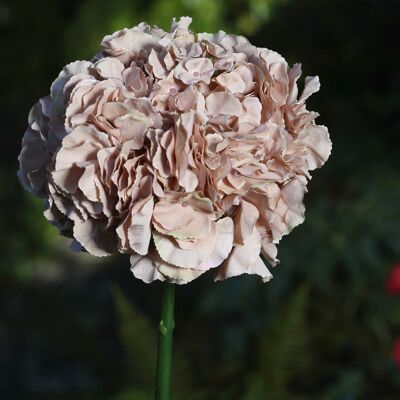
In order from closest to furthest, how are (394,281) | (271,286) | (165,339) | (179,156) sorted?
1. (179,156)
2. (165,339)
3. (394,281)
4. (271,286)

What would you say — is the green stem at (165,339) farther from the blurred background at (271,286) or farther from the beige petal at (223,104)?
the blurred background at (271,286)

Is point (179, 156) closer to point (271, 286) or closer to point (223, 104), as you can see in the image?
point (223, 104)

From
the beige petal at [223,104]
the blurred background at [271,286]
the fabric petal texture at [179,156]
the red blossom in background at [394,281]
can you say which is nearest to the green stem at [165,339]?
the fabric petal texture at [179,156]

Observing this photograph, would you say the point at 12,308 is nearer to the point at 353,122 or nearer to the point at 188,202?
the point at 353,122

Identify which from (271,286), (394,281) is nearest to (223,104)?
(394,281)

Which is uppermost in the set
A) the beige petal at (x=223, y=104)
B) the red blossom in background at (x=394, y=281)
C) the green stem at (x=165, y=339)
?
the beige petal at (x=223, y=104)

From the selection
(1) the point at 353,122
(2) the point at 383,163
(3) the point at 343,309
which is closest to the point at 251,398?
A: (3) the point at 343,309
